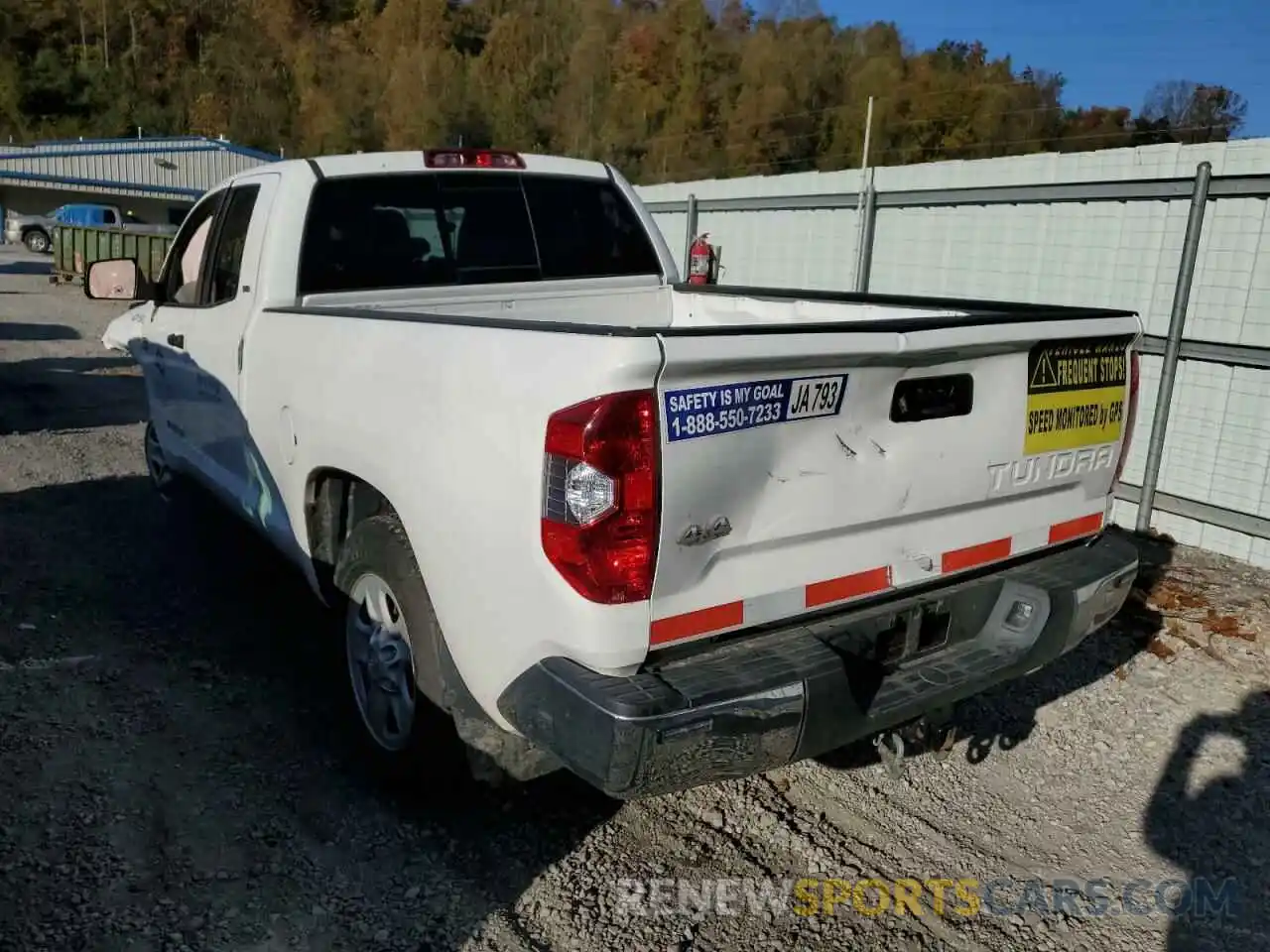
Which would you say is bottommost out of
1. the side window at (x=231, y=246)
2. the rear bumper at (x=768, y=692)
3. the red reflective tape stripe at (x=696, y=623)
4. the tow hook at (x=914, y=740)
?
the tow hook at (x=914, y=740)

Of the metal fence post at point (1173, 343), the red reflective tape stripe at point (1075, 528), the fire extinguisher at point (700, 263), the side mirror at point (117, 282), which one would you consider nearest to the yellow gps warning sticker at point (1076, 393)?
the red reflective tape stripe at point (1075, 528)

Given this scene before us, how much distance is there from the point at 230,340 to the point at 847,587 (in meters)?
2.83

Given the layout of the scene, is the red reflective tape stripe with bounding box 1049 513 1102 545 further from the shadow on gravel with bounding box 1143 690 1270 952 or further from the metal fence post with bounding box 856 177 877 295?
the metal fence post with bounding box 856 177 877 295

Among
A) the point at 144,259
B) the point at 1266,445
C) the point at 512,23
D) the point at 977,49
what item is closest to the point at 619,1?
the point at 512,23

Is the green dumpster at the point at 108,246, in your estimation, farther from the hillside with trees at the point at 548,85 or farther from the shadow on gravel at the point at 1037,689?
the hillside with trees at the point at 548,85

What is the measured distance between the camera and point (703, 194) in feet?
41.0

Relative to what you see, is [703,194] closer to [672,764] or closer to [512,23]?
[672,764]

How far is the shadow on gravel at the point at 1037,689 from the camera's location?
156 inches

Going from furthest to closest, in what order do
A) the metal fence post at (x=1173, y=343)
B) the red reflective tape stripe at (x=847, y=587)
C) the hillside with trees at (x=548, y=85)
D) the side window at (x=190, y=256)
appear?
the hillside with trees at (x=548, y=85) → the metal fence post at (x=1173, y=343) → the side window at (x=190, y=256) → the red reflective tape stripe at (x=847, y=587)

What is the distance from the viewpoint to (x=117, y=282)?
202 inches

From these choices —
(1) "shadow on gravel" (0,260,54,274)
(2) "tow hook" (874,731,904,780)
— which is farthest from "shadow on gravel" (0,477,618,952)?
(1) "shadow on gravel" (0,260,54,274)

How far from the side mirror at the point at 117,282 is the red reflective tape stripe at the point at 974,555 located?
4035 mm

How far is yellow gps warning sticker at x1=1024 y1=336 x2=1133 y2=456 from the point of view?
126 inches

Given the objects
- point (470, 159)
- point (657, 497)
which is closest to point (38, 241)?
point (470, 159)
